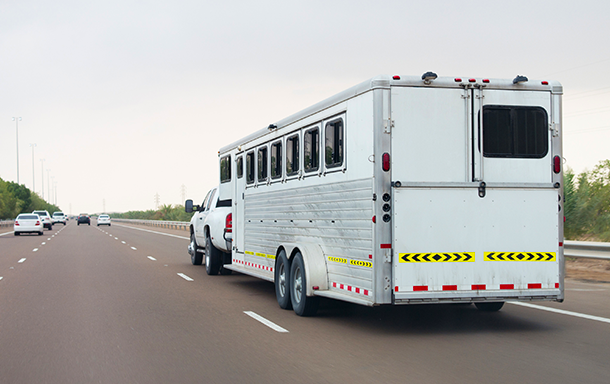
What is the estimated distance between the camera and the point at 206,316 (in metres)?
9.96

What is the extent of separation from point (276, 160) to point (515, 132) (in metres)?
4.47

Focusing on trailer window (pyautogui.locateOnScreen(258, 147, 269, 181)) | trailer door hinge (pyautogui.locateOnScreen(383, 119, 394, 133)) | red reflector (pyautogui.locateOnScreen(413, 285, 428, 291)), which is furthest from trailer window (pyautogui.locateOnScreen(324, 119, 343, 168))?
trailer window (pyautogui.locateOnScreen(258, 147, 269, 181))

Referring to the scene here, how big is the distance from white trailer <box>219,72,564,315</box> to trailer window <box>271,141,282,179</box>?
251cm

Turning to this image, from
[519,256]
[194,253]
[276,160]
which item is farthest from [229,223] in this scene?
[519,256]

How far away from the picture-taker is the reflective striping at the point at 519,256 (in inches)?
323

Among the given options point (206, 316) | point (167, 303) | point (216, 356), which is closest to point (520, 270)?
point (216, 356)

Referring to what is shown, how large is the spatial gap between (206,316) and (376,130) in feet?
13.3

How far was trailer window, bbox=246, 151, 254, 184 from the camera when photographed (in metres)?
13.0

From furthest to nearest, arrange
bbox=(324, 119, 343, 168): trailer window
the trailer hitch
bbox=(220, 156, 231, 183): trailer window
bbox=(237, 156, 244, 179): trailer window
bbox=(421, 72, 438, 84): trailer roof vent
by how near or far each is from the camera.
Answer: bbox=(220, 156, 231, 183): trailer window, bbox=(237, 156, 244, 179): trailer window, bbox=(324, 119, 343, 168): trailer window, the trailer hitch, bbox=(421, 72, 438, 84): trailer roof vent

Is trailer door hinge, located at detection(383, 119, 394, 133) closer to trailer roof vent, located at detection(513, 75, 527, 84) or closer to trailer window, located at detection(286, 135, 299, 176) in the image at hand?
trailer roof vent, located at detection(513, 75, 527, 84)

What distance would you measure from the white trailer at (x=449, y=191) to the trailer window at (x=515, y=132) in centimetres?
1

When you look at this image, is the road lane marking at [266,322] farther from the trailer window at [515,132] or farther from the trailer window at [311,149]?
the trailer window at [515,132]

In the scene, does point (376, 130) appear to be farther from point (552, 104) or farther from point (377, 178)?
point (552, 104)

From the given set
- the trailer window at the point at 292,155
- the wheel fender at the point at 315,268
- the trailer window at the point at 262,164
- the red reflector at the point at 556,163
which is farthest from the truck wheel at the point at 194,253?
the red reflector at the point at 556,163
